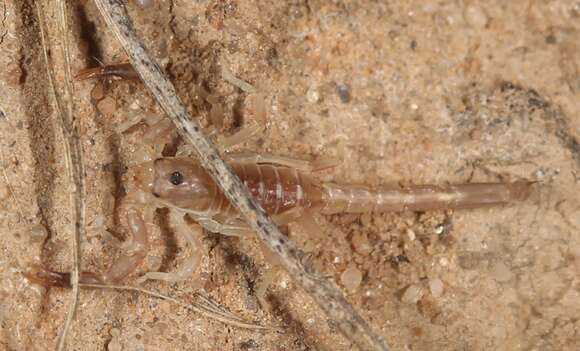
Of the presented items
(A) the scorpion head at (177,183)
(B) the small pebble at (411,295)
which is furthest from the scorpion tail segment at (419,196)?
(A) the scorpion head at (177,183)

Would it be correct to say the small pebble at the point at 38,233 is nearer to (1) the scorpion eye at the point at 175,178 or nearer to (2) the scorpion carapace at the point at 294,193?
(2) the scorpion carapace at the point at 294,193

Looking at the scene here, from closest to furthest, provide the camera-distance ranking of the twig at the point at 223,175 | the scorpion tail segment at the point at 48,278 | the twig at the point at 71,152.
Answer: the twig at the point at 223,175 < the twig at the point at 71,152 < the scorpion tail segment at the point at 48,278

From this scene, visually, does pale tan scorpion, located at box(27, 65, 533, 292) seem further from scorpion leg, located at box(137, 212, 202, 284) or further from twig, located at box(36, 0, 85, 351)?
twig, located at box(36, 0, 85, 351)

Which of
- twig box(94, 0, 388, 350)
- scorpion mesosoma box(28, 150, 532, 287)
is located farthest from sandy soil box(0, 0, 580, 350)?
twig box(94, 0, 388, 350)

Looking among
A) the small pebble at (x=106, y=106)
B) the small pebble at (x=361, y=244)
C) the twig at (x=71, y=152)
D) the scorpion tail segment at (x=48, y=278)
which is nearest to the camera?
the twig at (x=71, y=152)

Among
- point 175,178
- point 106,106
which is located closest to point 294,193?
point 175,178

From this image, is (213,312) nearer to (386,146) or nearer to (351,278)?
(351,278)

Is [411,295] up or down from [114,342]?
up
